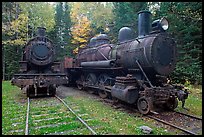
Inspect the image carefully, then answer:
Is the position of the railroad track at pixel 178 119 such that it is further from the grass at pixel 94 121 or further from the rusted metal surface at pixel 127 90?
the rusted metal surface at pixel 127 90

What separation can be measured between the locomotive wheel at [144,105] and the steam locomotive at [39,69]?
5.16m

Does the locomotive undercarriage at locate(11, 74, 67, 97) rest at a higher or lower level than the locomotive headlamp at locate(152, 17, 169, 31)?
lower

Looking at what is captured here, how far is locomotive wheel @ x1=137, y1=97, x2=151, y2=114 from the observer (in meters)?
6.67

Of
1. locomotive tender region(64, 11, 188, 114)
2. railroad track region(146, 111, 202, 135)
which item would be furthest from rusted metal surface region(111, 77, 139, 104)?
railroad track region(146, 111, 202, 135)

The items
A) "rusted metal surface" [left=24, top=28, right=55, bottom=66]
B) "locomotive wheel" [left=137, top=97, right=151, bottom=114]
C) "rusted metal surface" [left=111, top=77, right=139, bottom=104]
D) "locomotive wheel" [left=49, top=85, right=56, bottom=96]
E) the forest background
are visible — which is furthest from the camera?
the forest background

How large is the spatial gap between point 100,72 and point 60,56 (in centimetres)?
1701

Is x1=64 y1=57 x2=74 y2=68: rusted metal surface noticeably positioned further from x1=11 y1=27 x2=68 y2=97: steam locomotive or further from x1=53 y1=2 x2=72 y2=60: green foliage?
x1=53 y1=2 x2=72 y2=60: green foliage

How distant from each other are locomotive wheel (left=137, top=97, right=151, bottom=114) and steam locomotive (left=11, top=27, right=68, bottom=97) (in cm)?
516

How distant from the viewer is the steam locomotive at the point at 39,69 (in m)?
10.4

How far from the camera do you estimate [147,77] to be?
25.5 feet

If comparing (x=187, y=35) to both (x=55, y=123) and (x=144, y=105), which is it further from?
(x=55, y=123)

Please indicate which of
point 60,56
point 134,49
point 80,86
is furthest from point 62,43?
point 134,49

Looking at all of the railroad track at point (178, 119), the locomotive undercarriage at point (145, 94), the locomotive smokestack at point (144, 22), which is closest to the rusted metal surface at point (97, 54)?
the locomotive smokestack at point (144, 22)

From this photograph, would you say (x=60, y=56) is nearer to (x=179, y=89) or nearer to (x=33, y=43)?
(x=33, y=43)
